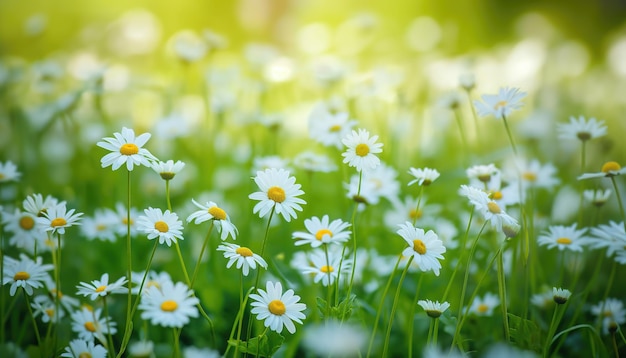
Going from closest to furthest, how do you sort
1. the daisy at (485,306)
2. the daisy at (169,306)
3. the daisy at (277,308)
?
the daisy at (169,306) < the daisy at (277,308) < the daisy at (485,306)

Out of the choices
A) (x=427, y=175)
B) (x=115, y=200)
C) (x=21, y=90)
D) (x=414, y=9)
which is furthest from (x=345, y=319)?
(x=414, y=9)

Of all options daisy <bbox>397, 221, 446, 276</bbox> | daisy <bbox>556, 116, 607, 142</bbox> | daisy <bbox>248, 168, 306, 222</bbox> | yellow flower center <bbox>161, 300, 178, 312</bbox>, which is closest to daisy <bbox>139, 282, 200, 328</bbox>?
yellow flower center <bbox>161, 300, 178, 312</bbox>

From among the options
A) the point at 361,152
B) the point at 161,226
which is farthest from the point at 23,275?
the point at 361,152

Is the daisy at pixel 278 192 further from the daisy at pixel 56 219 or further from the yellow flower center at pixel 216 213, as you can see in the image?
the daisy at pixel 56 219

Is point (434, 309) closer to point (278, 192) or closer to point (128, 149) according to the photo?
point (278, 192)

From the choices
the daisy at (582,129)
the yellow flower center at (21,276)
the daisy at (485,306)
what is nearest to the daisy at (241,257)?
the yellow flower center at (21,276)

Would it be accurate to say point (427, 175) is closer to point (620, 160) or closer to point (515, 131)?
point (620, 160)
